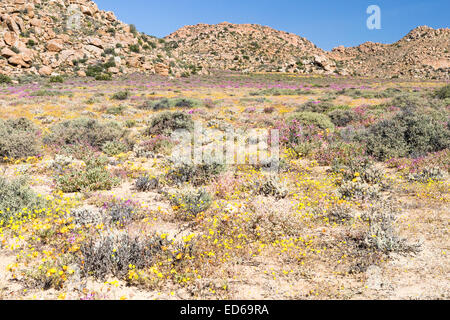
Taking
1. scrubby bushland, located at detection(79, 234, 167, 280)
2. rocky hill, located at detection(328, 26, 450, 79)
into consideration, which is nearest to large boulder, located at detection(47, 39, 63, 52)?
scrubby bushland, located at detection(79, 234, 167, 280)

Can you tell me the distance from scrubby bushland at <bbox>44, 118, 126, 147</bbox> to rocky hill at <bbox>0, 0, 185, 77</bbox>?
43.7 meters

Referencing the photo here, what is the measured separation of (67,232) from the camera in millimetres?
4902

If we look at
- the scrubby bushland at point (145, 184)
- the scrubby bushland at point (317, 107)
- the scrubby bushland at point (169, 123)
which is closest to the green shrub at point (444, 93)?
the scrubby bushland at point (317, 107)

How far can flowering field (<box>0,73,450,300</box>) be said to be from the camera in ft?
12.3

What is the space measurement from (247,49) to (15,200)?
361 feet

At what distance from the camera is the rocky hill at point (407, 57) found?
95.9 metres

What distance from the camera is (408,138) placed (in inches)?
387

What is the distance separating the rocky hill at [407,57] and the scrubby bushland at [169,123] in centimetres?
10020

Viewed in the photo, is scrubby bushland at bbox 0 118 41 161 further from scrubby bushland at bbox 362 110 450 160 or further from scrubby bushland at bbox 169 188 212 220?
scrubby bushland at bbox 362 110 450 160

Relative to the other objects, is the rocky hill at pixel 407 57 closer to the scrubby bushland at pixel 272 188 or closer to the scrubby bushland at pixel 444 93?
the scrubby bushland at pixel 444 93
